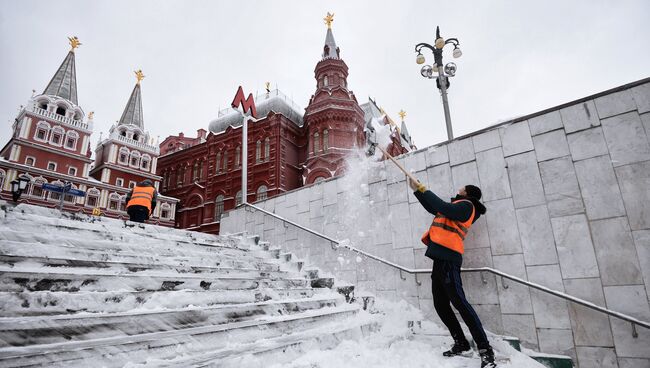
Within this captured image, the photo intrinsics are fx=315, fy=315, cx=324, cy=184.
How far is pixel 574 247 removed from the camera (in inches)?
161

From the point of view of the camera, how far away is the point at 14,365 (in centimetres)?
197

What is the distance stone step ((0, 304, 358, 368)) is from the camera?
2.09m

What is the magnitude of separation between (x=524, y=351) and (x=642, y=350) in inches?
44.8

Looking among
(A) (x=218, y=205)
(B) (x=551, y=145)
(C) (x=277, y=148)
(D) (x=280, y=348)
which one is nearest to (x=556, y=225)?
(B) (x=551, y=145)

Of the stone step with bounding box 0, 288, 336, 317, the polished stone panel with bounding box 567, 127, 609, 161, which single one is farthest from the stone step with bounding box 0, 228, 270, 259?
the polished stone panel with bounding box 567, 127, 609, 161

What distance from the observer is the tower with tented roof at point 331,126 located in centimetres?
2603

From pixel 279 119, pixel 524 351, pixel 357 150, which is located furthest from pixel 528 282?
pixel 279 119

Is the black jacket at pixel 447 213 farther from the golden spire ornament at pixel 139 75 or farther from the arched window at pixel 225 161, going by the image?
the golden spire ornament at pixel 139 75

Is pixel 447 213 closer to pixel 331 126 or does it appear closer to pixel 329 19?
pixel 331 126

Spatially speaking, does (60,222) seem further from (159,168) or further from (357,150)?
(159,168)

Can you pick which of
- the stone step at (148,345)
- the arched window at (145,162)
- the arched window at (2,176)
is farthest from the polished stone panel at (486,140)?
the arched window at (145,162)

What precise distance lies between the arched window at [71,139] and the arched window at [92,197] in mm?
5846

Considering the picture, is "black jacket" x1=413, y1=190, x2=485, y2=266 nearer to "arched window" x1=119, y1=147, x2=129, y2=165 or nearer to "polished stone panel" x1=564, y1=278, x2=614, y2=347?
"polished stone panel" x1=564, y1=278, x2=614, y2=347

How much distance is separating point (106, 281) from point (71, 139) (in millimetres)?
40151
